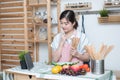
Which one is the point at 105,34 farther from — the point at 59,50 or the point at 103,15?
the point at 59,50

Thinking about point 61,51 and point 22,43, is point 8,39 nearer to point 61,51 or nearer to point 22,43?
point 22,43

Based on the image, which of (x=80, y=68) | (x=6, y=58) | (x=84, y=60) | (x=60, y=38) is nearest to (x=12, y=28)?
(x=6, y=58)

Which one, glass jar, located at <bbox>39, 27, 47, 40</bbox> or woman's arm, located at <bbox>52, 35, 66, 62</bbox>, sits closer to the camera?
woman's arm, located at <bbox>52, 35, 66, 62</bbox>

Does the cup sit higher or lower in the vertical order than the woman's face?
lower

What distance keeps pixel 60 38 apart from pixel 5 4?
6.70 feet

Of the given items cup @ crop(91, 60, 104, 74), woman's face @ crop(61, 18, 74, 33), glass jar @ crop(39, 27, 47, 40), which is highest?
woman's face @ crop(61, 18, 74, 33)

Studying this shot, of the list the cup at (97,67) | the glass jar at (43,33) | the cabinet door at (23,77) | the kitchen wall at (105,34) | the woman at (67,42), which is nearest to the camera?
the cup at (97,67)

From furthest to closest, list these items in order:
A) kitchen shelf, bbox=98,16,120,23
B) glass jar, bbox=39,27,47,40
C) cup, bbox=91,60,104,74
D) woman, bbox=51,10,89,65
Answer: glass jar, bbox=39,27,47,40, kitchen shelf, bbox=98,16,120,23, woman, bbox=51,10,89,65, cup, bbox=91,60,104,74

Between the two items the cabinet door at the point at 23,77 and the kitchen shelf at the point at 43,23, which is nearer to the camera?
the cabinet door at the point at 23,77

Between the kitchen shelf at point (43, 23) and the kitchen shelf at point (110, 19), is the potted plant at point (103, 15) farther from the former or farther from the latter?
the kitchen shelf at point (43, 23)

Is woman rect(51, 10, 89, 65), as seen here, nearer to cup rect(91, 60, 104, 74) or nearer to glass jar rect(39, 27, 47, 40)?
cup rect(91, 60, 104, 74)

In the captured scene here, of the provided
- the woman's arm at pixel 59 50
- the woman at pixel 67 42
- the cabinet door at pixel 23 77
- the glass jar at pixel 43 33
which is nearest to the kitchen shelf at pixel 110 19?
the woman at pixel 67 42

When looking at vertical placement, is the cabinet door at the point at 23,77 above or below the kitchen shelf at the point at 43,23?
below

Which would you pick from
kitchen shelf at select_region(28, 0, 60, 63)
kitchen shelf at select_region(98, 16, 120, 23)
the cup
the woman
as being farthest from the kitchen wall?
the cup
